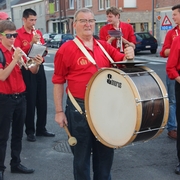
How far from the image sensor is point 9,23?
3969mm

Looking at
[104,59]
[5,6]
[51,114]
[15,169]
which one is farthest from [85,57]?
[5,6]

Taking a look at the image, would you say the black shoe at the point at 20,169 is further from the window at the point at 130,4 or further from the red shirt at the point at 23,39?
the window at the point at 130,4

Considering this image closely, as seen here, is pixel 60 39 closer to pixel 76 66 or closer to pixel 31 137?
pixel 31 137

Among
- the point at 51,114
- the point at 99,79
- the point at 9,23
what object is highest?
the point at 9,23

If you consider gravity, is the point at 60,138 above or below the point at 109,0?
below

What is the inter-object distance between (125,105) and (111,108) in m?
0.19

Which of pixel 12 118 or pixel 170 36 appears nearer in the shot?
pixel 12 118

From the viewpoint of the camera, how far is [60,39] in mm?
31141

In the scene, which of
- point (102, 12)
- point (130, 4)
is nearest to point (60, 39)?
point (102, 12)

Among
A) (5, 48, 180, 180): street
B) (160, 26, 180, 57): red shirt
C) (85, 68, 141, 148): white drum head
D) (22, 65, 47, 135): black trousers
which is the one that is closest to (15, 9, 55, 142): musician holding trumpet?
(22, 65, 47, 135): black trousers

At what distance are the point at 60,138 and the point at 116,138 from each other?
2873 millimetres

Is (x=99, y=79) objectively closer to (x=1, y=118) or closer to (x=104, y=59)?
(x=104, y=59)

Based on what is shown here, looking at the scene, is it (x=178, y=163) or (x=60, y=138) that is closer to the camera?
(x=178, y=163)

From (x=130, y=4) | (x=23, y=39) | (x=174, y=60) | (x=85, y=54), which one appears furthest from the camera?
(x=130, y=4)
